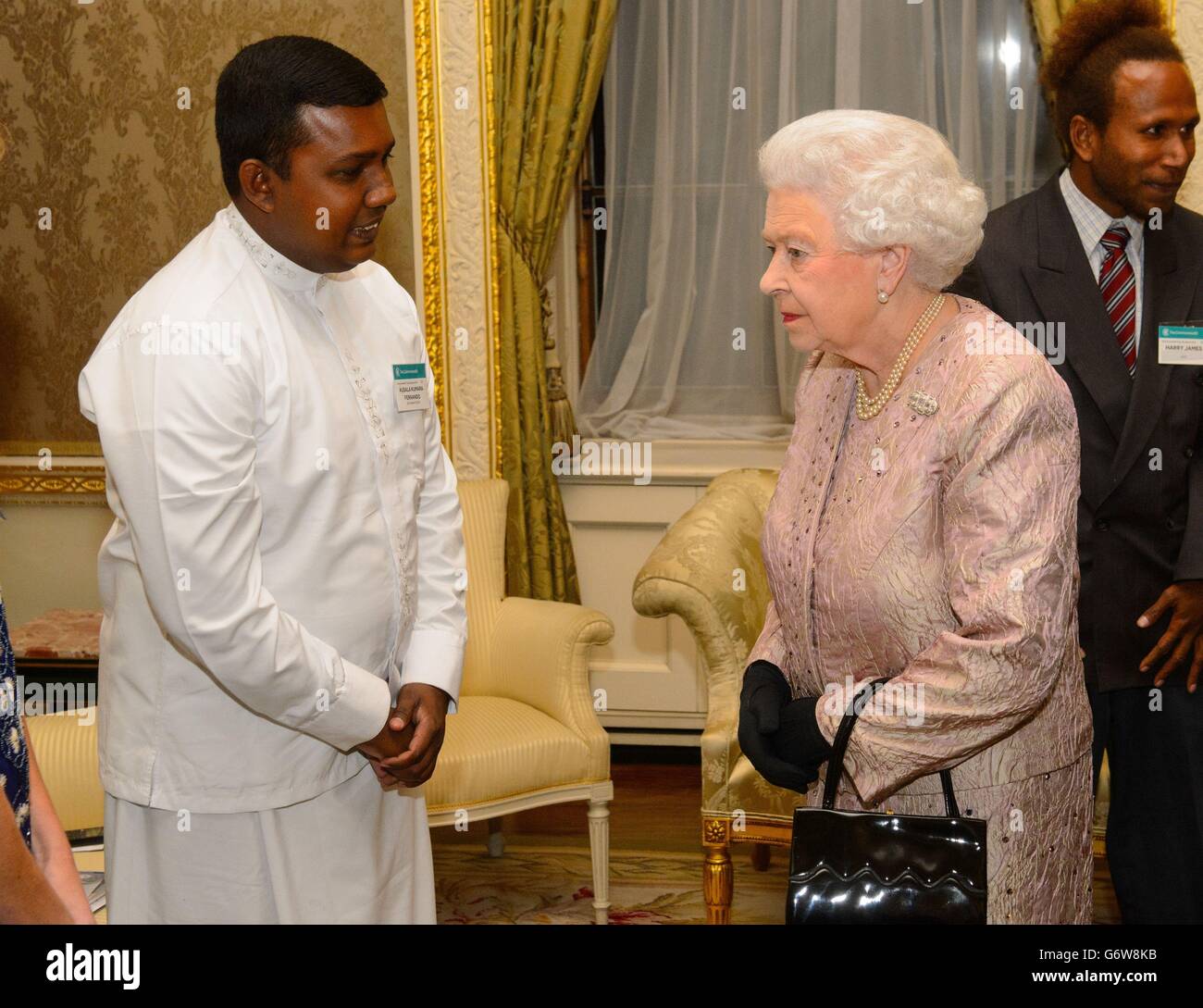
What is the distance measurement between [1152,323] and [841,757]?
1.26m

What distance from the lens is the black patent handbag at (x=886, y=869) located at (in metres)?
1.61

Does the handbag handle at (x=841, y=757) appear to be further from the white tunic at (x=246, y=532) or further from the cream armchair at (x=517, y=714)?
the cream armchair at (x=517, y=714)

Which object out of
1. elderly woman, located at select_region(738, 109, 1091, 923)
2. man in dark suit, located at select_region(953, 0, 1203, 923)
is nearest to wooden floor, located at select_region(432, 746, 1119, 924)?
man in dark suit, located at select_region(953, 0, 1203, 923)

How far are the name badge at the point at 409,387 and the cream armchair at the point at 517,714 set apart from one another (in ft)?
5.12

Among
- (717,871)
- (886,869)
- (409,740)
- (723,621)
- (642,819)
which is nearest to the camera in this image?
(886,869)

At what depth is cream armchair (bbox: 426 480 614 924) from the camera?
348 centimetres

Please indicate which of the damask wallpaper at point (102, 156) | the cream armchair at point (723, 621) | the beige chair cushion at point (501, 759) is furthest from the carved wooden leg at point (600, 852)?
the damask wallpaper at point (102, 156)

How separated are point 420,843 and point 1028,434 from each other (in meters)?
1.19

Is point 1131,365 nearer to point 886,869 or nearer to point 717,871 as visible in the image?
point 886,869

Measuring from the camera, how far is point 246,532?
180 centimetres

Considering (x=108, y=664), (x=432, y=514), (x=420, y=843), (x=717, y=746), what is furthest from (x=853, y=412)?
(x=717, y=746)

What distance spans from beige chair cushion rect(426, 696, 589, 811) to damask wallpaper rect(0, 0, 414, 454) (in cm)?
182

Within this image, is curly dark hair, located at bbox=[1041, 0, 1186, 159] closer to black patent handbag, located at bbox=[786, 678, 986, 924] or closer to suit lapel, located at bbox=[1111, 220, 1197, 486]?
suit lapel, located at bbox=[1111, 220, 1197, 486]

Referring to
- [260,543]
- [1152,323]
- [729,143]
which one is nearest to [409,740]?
[260,543]
